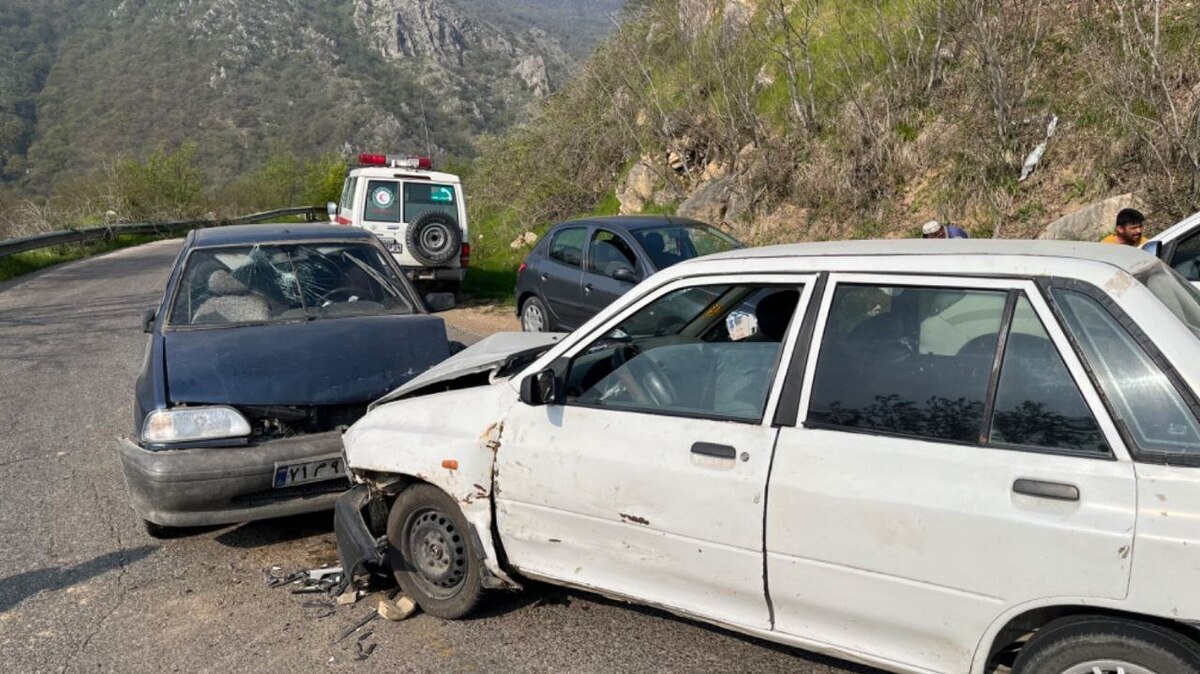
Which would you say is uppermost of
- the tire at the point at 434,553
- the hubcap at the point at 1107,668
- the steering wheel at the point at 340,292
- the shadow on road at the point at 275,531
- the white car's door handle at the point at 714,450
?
the steering wheel at the point at 340,292

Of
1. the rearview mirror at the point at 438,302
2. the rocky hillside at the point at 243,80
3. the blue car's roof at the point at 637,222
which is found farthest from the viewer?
the rocky hillside at the point at 243,80

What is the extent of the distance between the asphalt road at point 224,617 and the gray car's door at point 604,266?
507cm

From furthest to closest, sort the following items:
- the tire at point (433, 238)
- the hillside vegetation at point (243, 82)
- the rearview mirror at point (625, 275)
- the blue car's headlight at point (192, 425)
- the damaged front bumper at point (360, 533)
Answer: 1. the hillside vegetation at point (243, 82)
2. the tire at point (433, 238)
3. the rearview mirror at point (625, 275)
4. the blue car's headlight at point (192, 425)
5. the damaged front bumper at point (360, 533)

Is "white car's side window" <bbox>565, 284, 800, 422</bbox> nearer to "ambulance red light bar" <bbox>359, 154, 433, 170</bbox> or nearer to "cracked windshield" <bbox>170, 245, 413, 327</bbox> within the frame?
"cracked windshield" <bbox>170, 245, 413, 327</bbox>

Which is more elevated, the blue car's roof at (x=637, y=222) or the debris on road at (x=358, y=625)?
the blue car's roof at (x=637, y=222)

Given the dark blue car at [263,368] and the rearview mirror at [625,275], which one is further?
the rearview mirror at [625,275]

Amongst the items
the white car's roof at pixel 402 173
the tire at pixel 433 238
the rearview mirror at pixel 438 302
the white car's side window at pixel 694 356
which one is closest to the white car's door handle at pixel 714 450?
the white car's side window at pixel 694 356

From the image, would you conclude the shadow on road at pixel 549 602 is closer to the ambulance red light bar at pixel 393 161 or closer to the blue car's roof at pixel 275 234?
the blue car's roof at pixel 275 234

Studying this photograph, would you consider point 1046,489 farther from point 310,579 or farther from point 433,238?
point 433,238

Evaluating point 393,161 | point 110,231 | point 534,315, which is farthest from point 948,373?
point 110,231

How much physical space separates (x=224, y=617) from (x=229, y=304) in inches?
Result: 100

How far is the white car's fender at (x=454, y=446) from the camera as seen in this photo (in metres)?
3.76

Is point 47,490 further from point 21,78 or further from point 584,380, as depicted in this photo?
point 21,78

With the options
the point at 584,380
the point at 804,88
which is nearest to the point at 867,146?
the point at 804,88
